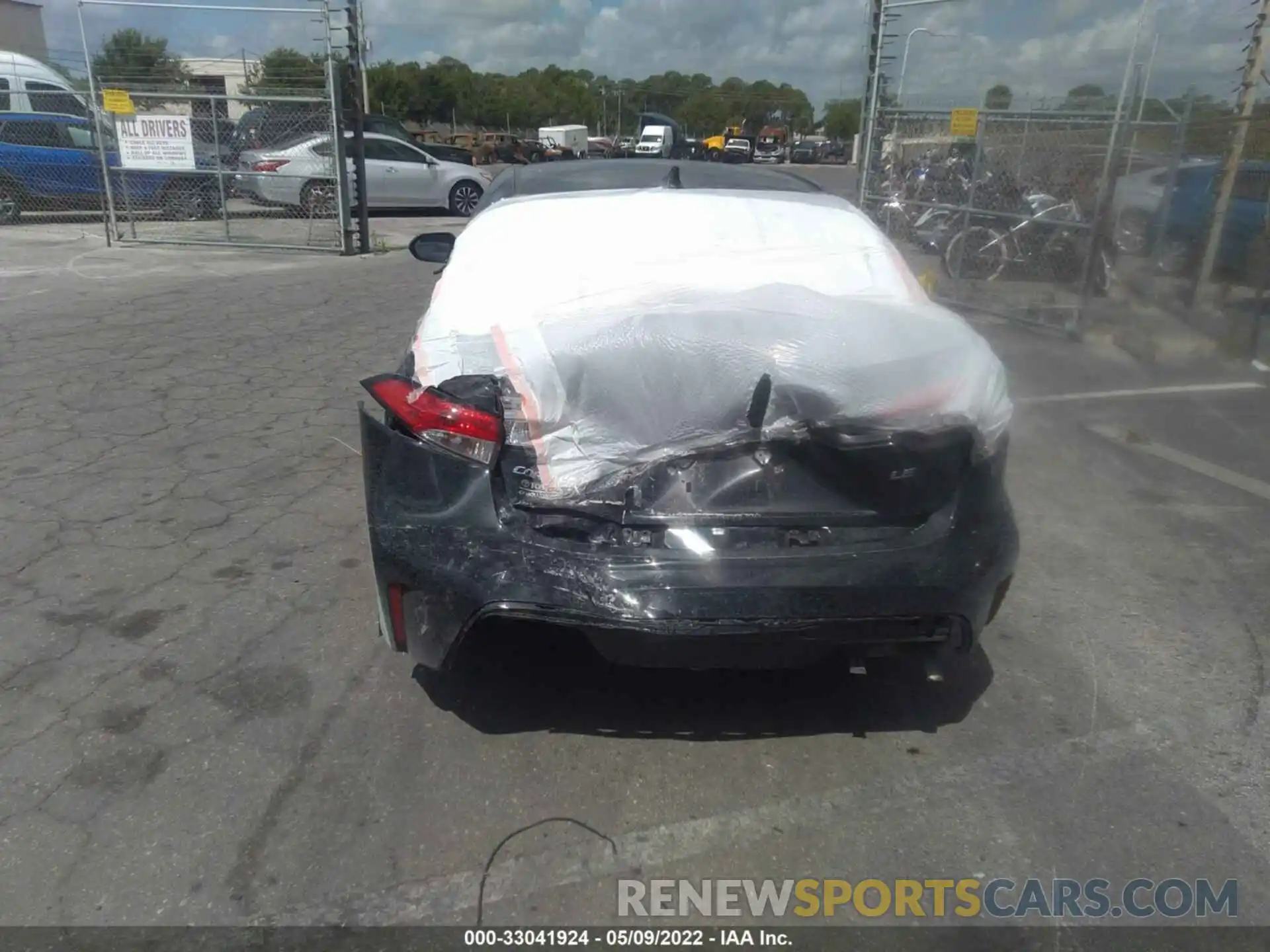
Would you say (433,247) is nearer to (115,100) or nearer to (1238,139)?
(1238,139)

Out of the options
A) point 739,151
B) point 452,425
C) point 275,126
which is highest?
point 275,126

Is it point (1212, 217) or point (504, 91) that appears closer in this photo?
point (1212, 217)

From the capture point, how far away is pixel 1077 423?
6.48 m

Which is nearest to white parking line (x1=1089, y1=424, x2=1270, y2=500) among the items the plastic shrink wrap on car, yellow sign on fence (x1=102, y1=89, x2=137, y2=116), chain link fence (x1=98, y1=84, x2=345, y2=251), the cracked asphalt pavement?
the cracked asphalt pavement

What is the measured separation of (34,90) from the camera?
698 inches

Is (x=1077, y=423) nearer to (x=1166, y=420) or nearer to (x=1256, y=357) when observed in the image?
(x=1166, y=420)

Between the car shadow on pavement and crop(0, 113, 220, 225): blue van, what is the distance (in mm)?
12962

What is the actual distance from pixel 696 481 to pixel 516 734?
974mm

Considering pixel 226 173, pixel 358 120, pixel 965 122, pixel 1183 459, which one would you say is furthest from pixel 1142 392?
pixel 226 173

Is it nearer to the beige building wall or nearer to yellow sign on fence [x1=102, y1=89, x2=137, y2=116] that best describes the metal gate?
yellow sign on fence [x1=102, y1=89, x2=137, y2=116]

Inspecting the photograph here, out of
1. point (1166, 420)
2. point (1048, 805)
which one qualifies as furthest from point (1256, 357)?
point (1048, 805)

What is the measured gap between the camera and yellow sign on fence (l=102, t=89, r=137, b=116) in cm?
1248

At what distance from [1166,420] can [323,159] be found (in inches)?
418

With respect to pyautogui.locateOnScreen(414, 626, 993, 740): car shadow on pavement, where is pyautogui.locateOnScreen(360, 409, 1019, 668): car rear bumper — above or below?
above
